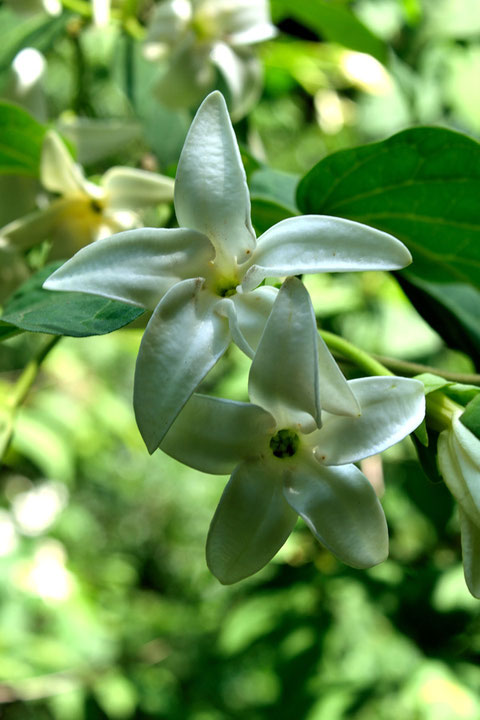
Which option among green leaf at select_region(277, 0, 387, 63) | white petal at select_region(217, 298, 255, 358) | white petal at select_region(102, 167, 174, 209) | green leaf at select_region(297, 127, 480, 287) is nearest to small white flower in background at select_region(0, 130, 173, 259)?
white petal at select_region(102, 167, 174, 209)

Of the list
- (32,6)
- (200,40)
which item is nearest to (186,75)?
(200,40)

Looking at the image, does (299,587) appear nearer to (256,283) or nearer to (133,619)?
(256,283)

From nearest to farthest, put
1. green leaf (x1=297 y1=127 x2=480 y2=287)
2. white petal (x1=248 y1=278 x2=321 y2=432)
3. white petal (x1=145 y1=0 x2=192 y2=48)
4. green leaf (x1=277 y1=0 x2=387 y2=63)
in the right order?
white petal (x1=248 y1=278 x2=321 y2=432) → green leaf (x1=297 y1=127 x2=480 y2=287) → white petal (x1=145 y1=0 x2=192 y2=48) → green leaf (x1=277 y1=0 x2=387 y2=63)

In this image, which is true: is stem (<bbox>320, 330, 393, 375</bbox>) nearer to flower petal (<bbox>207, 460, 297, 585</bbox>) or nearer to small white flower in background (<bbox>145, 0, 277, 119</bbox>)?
flower petal (<bbox>207, 460, 297, 585</bbox>)

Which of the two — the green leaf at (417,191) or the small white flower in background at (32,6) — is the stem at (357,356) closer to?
the green leaf at (417,191)

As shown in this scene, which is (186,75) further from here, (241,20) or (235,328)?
(235,328)
